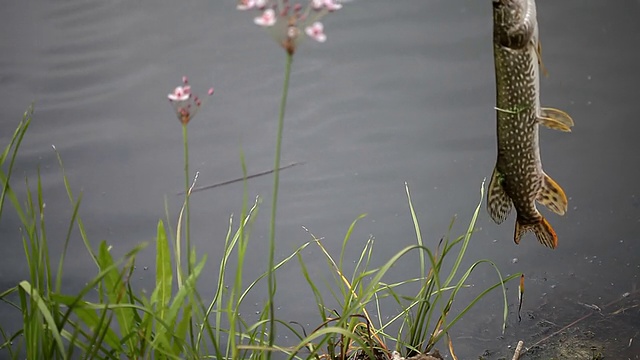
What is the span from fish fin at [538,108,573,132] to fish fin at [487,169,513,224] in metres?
0.12

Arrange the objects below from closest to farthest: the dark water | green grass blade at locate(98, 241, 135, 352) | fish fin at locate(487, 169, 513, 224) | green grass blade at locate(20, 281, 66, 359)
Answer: green grass blade at locate(20, 281, 66, 359)
green grass blade at locate(98, 241, 135, 352)
fish fin at locate(487, 169, 513, 224)
the dark water

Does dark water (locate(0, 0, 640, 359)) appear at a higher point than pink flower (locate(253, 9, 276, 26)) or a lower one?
lower

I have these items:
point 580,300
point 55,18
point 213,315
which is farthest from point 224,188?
point 580,300

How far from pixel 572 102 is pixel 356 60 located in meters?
0.68

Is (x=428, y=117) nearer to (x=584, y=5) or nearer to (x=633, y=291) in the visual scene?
(x=584, y=5)

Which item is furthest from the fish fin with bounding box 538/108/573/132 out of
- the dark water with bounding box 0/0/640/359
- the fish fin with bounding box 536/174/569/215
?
the dark water with bounding box 0/0/640/359

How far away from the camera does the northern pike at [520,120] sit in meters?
1.11

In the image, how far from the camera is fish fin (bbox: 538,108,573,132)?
1.16m

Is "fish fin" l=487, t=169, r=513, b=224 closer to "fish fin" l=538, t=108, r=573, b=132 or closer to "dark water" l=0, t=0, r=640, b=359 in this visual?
"fish fin" l=538, t=108, r=573, b=132

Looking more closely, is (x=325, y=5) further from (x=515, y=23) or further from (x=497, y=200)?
(x=497, y=200)

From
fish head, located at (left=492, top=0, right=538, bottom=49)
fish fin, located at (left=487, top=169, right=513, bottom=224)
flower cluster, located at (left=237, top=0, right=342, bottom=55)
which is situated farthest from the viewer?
fish fin, located at (left=487, top=169, right=513, bottom=224)

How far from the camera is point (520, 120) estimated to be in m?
1.17

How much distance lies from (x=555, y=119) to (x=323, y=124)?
1.11 m

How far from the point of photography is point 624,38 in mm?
2195
